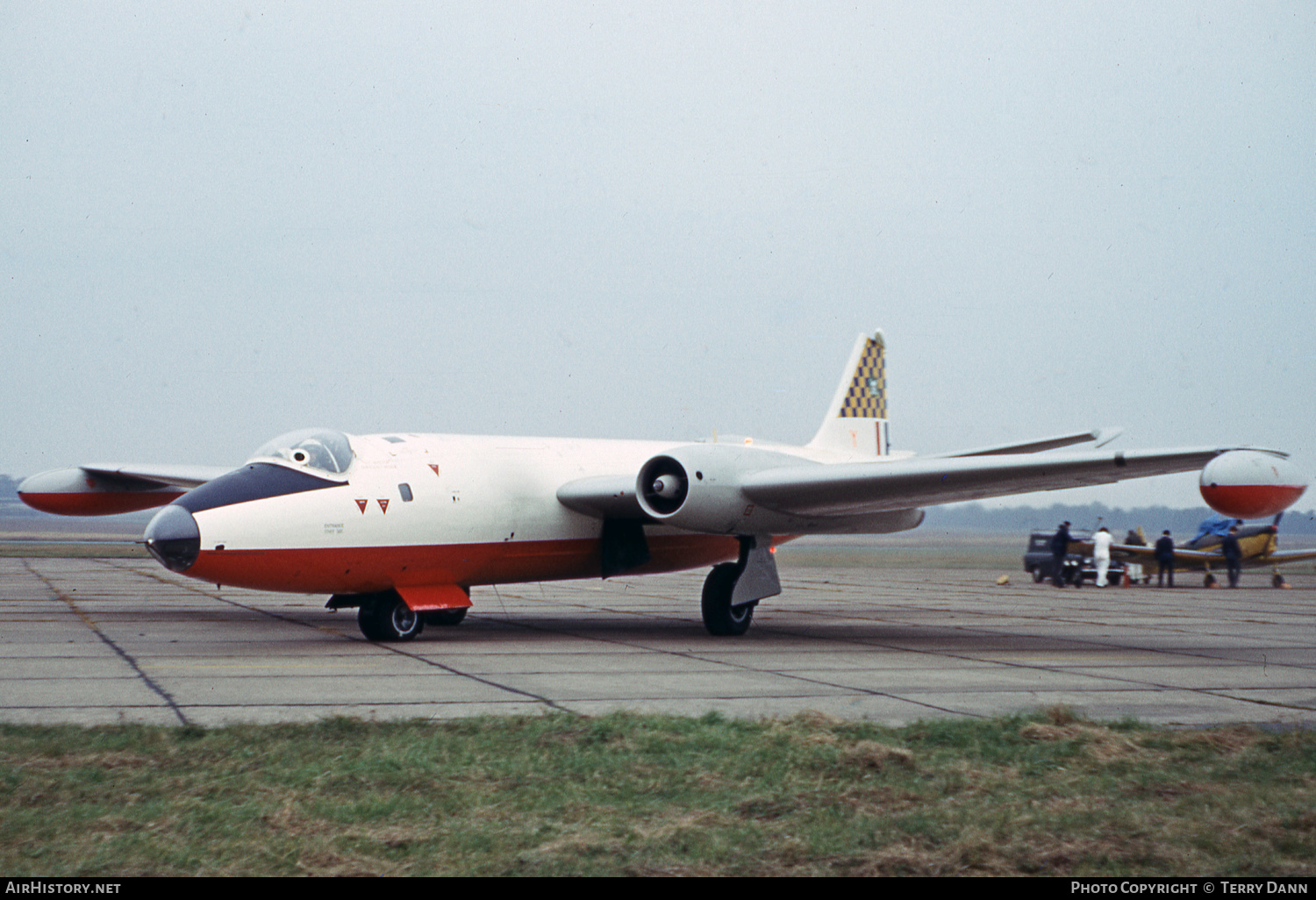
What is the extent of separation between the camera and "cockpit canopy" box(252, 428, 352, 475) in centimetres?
1345

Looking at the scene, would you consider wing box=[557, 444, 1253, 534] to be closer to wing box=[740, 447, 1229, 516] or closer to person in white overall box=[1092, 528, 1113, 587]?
wing box=[740, 447, 1229, 516]

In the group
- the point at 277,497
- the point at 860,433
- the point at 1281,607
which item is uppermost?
the point at 860,433

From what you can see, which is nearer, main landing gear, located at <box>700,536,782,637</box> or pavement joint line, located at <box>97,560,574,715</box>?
pavement joint line, located at <box>97,560,574,715</box>

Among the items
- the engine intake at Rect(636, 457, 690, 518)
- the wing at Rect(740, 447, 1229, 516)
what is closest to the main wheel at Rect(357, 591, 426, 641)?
the engine intake at Rect(636, 457, 690, 518)

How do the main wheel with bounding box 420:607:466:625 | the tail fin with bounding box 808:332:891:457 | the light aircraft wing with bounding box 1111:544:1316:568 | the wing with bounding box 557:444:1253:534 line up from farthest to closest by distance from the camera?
1. the light aircraft wing with bounding box 1111:544:1316:568
2. the tail fin with bounding box 808:332:891:457
3. the main wheel with bounding box 420:607:466:625
4. the wing with bounding box 557:444:1253:534

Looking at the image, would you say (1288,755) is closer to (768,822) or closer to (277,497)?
(768,822)

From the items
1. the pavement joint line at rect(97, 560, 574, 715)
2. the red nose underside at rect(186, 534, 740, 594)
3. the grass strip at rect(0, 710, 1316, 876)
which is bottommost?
the pavement joint line at rect(97, 560, 574, 715)

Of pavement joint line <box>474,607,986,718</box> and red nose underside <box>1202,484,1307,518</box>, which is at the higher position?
red nose underside <box>1202,484,1307,518</box>

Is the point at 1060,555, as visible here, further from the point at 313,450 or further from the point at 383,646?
the point at 313,450

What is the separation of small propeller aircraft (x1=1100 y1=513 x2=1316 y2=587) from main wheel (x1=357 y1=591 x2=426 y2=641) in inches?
933

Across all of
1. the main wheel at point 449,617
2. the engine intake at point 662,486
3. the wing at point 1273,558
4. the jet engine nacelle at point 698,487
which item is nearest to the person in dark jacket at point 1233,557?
the wing at point 1273,558
